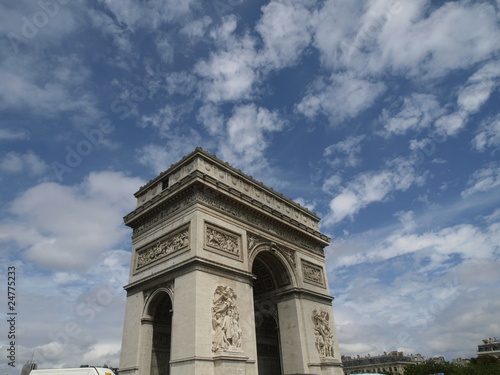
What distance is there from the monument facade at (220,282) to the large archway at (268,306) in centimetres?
7

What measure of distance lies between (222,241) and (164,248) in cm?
311

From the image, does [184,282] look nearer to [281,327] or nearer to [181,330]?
[181,330]

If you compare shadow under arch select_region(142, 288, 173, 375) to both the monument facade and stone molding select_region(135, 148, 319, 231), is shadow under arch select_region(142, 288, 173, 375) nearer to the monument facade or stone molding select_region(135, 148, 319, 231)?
the monument facade

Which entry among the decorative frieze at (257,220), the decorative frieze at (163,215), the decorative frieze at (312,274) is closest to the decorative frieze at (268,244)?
the decorative frieze at (257,220)

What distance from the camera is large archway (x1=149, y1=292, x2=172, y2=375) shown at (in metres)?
18.7

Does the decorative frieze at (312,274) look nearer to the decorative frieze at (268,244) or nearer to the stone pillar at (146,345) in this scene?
the decorative frieze at (268,244)

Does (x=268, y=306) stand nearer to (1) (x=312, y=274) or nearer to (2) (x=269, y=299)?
(2) (x=269, y=299)

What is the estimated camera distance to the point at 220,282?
58.8 ft

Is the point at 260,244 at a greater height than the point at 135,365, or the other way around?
the point at 260,244

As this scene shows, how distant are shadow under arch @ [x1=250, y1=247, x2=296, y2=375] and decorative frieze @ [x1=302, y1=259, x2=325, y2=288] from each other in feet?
5.10

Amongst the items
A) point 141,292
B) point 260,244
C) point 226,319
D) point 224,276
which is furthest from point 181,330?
point 260,244

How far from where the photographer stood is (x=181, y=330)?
16.4 m

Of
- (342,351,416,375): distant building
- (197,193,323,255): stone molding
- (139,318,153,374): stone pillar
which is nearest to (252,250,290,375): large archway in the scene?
(197,193,323,255): stone molding

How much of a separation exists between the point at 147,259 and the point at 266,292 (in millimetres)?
8068
